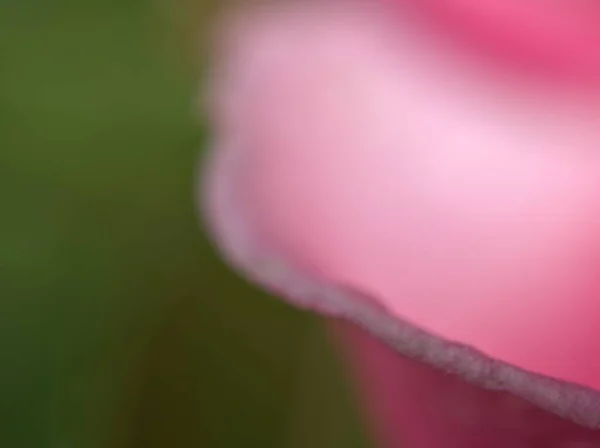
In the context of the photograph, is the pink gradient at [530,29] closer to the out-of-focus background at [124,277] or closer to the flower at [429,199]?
the flower at [429,199]

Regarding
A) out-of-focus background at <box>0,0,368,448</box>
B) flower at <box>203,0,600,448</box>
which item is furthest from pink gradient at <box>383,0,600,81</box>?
out-of-focus background at <box>0,0,368,448</box>

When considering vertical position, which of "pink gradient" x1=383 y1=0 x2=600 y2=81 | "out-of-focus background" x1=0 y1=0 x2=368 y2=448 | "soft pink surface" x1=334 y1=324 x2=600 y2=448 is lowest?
"out-of-focus background" x1=0 y1=0 x2=368 y2=448

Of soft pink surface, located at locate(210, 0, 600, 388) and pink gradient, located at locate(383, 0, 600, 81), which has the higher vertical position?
pink gradient, located at locate(383, 0, 600, 81)

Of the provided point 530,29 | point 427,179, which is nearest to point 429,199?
point 427,179

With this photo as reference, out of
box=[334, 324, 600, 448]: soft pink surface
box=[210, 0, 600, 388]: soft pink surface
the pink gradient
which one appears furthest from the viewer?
the pink gradient

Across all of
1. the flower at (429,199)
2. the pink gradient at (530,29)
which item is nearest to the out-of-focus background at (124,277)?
the flower at (429,199)

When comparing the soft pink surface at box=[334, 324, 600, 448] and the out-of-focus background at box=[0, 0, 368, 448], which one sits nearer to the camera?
the soft pink surface at box=[334, 324, 600, 448]

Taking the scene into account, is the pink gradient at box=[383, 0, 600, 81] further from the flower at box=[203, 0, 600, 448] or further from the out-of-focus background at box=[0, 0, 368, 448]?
the out-of-focus background at box=[0, 0, 368, 448]

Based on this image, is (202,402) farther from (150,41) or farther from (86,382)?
(150,41)
